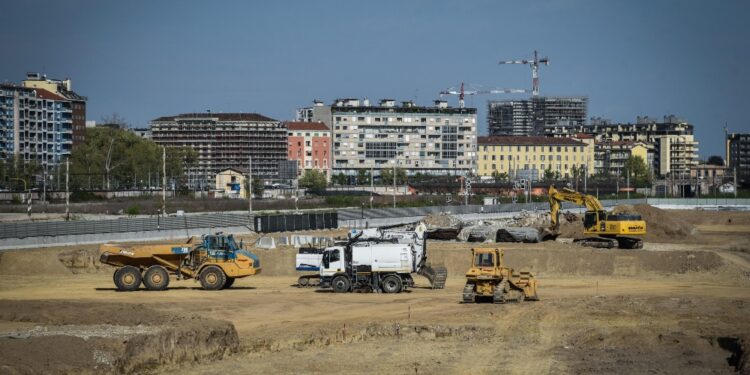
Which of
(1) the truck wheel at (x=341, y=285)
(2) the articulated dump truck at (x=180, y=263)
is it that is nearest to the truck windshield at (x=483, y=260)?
(1) the truck wheel at (x=341, y=285)

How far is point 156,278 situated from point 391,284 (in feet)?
36.5

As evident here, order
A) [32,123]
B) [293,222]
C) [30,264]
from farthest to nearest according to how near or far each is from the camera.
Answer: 1. [32,123]
2. [293,222]
3. [30,264]

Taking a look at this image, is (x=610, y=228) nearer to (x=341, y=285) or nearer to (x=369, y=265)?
(x=369, y=265)

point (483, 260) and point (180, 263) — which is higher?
point (483, 260)

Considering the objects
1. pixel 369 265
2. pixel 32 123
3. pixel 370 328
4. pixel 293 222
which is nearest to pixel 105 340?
pixel 370 328

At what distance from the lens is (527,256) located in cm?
6706

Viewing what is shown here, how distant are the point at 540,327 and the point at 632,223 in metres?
36.8

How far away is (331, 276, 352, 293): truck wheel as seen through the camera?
52.0 meters

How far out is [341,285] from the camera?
52031mm

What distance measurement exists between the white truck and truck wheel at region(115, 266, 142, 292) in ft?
28.6

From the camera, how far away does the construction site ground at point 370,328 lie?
33.2 meters

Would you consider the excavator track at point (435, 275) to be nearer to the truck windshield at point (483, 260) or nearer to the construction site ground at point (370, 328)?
the construction site ground at point (370, 328)

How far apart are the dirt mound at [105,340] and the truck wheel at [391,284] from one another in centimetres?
1295

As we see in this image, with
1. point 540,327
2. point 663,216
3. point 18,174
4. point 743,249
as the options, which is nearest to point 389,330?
point 540,327
